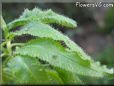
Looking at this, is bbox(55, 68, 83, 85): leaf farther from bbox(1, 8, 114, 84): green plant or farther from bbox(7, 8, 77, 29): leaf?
bbox(7, 8, 77, 29): leaf

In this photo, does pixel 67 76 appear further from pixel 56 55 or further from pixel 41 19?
pixel 41 19

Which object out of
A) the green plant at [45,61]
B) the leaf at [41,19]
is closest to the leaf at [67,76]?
the green plant at [45,61]

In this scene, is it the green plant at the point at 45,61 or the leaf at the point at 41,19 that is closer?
the green plant at the point at 45,61

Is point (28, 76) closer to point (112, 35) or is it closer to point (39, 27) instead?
point (39, 27)

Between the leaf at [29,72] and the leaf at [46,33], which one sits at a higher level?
the leaf at [46,33]

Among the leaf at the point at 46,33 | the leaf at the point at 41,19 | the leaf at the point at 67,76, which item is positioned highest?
the leaf at the point at 41,19

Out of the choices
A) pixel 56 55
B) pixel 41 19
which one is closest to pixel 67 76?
pixel 56 55

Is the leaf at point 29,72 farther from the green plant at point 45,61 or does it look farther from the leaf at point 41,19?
the leaf at point 41,19
